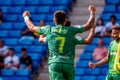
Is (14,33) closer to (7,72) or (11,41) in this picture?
(11,41)

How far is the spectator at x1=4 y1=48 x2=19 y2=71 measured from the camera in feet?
59.2

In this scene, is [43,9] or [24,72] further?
[43,9]

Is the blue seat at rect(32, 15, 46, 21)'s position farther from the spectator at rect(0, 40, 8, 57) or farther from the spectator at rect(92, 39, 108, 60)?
the spectator at rect(92, 39, 108, 60)

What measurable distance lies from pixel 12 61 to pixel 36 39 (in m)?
1.55

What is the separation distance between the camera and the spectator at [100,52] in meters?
17.6

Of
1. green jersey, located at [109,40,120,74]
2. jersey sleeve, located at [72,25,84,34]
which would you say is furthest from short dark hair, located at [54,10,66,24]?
green jersey, located at [109,40,120,74]

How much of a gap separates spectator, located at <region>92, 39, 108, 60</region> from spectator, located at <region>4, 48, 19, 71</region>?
214 cm

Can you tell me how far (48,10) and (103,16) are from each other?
1.98 meters

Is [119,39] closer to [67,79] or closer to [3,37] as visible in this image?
[67,79]

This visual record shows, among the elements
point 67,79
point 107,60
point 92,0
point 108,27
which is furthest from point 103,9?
point 67,79

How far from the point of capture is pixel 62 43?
416 inches

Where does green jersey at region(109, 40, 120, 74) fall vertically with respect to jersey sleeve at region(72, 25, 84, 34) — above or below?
below

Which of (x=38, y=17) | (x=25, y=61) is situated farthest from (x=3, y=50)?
(x=38, y=17)

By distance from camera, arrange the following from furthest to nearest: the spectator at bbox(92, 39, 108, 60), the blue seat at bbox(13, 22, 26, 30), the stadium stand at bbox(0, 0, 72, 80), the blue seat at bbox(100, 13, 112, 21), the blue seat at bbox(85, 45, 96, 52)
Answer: the blue seat at bbox(13, 22, 26, 30)
the blue seat at bbox(100, 13, 112, 21)
the blue seat at bbox(85, 45, 96, 52)
the stadium stand at bbox(0, 0, 72, 80)
the spectator at bbox(92, 39, 108, 60)
